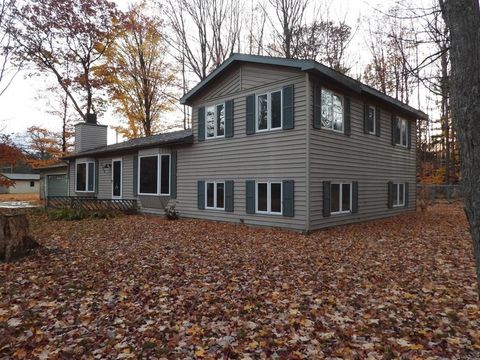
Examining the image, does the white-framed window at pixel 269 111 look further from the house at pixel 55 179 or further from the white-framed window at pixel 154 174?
the house at pixel 55 179

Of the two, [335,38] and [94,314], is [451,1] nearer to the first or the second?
[94,314]

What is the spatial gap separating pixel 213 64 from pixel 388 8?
18117 millimetres

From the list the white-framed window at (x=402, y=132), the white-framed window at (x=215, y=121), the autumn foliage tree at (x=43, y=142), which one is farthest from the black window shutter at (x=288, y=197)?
the autumn foliage tree at (x=43, y=142)

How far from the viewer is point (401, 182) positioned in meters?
16.2

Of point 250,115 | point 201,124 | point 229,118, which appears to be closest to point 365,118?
point 250,115

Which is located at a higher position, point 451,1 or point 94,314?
point 451,1

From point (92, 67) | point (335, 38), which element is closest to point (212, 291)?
point (335, 38)

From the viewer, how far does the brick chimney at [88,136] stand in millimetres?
22531

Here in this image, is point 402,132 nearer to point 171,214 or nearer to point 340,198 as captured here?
point 340,198

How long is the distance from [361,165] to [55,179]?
26.2 metres

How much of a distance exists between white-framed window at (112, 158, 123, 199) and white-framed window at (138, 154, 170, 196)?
2318 mm

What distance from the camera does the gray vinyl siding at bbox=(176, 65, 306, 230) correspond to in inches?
416

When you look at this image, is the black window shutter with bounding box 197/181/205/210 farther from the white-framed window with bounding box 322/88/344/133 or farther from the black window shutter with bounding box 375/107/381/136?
the black window shutter with bounding box 375/107/381/136

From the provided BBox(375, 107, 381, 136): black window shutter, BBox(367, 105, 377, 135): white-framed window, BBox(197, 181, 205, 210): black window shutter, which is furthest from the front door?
BBox(375, 107, 381, 136): black window shutter
